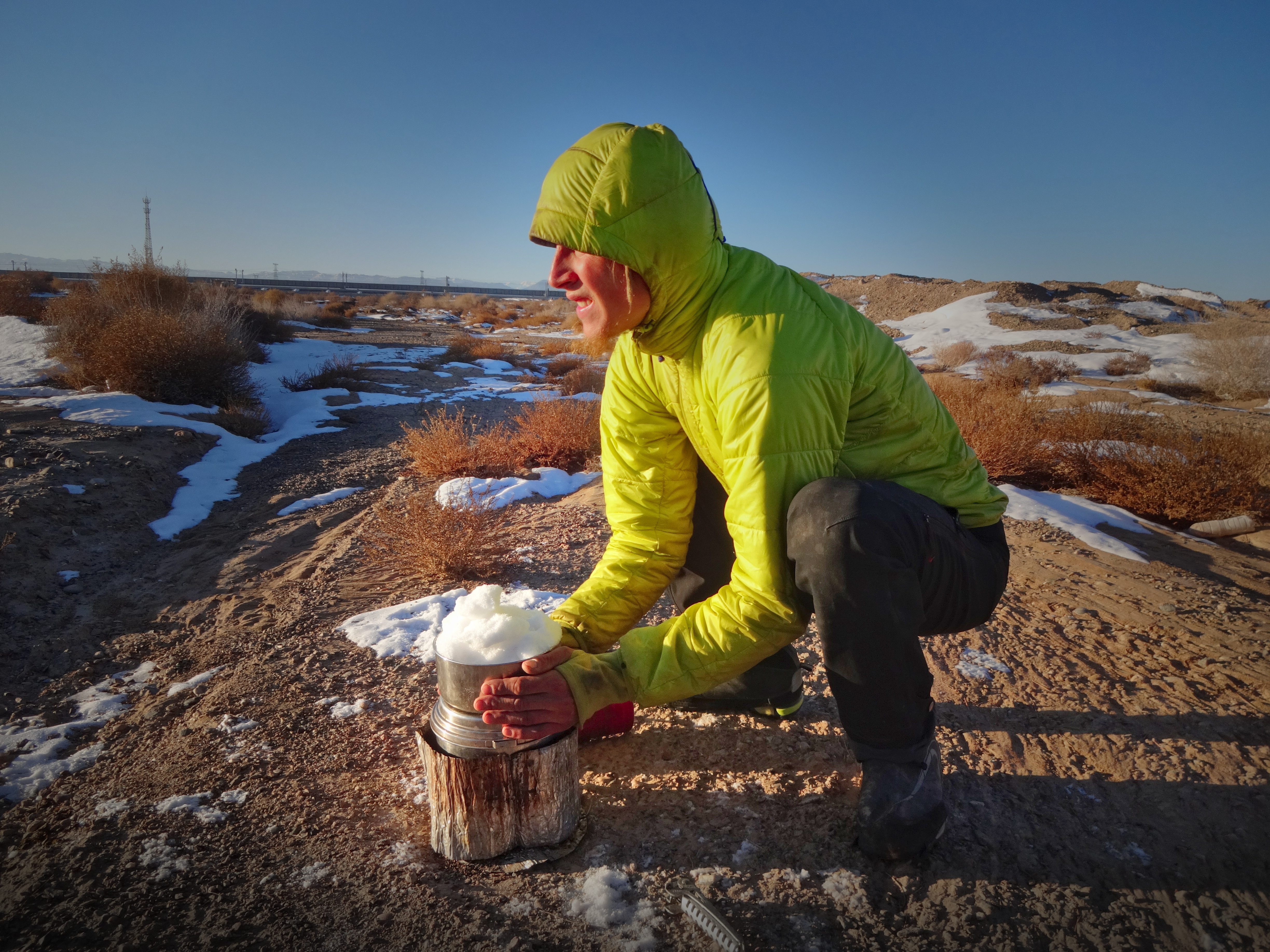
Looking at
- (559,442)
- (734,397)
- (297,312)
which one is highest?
(297,312)

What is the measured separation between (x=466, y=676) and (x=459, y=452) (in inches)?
153

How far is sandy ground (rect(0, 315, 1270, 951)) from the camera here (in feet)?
4.43

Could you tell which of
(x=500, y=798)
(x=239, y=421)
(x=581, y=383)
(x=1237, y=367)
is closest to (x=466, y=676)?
(x=500, y=798)

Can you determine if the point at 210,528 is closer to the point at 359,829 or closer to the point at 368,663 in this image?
the point at 368,663

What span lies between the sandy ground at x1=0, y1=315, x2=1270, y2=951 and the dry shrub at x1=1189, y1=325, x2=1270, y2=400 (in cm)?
1099

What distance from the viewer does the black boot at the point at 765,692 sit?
201 centimetres

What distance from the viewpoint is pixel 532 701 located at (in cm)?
133

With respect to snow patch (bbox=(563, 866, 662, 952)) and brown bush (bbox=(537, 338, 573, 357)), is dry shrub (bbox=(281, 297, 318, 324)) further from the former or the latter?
snow patch (bbox=(563, 866, 662, 952))

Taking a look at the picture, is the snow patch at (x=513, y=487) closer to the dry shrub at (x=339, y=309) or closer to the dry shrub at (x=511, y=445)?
the dry shrub at (x=511, y=445)

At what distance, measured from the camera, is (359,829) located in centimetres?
163

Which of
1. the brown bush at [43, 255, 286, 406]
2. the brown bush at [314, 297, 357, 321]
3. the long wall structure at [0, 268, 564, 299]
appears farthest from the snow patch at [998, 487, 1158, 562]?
the long wall structure at [0, 268, 564, 299]

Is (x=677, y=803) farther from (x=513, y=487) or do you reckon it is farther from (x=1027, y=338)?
(x=1027, y=338)

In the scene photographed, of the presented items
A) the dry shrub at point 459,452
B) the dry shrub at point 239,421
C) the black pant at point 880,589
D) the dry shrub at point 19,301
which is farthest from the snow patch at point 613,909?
the dry shrub at point 19,301

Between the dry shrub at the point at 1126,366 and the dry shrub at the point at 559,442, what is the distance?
38.7 feet
